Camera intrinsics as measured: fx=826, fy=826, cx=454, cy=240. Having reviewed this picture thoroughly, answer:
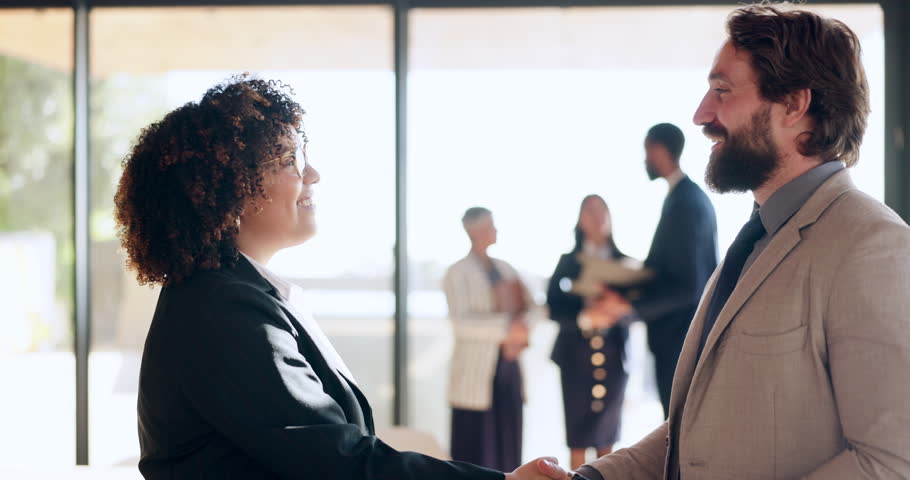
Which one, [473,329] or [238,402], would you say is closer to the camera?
[238,402]

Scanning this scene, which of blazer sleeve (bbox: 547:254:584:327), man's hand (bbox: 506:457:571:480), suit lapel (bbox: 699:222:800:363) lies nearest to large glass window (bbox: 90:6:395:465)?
blazer sleeve (bbox: 547:254:584:327)

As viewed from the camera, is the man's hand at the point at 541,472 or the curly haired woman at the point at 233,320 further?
the man's hand at the point at 541,472

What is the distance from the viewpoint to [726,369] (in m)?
1.45

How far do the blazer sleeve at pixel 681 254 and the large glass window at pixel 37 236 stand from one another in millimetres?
3055

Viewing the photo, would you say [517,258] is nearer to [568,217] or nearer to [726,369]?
[568,217]

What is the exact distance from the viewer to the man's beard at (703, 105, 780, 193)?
5.15 feet

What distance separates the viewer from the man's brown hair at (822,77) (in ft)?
5.04

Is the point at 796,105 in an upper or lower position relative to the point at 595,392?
upper

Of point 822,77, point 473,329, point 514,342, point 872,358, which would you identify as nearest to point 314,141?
point 473,329

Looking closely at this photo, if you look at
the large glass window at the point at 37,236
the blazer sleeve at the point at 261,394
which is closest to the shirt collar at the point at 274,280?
the blazer sleeve at the point at 261,394

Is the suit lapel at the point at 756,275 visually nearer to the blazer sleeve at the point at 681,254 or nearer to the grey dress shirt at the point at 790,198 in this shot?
the grey dress shirt at the point at 790,198

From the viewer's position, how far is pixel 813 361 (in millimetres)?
1361

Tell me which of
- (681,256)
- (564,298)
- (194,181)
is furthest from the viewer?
(564,298)

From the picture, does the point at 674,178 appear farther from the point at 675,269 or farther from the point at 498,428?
the point at 498,428
